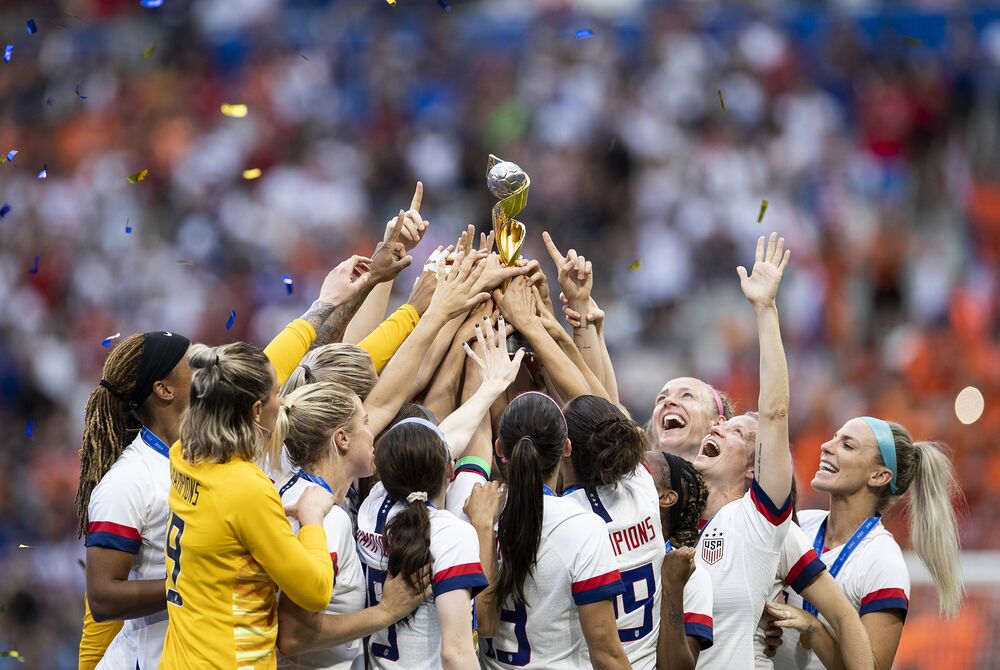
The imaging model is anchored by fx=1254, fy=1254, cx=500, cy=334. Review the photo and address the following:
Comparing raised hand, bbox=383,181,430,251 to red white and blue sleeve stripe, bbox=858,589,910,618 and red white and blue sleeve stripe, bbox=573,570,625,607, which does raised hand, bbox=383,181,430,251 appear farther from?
red white and blue sleeve stripe, bbox=858,589,910,618

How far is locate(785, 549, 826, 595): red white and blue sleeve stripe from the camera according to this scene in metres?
4.10

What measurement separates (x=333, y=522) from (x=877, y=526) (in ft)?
6.66

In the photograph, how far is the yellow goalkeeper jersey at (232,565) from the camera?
3.14m

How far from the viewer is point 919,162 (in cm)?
1061

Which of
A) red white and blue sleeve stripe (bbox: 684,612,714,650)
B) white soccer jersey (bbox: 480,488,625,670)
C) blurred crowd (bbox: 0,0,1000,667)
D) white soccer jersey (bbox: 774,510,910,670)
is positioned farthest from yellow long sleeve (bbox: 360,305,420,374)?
blurred crowd (bbox: 0,0,1000,667)

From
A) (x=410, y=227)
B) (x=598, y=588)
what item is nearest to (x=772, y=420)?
(x=598, y=588)

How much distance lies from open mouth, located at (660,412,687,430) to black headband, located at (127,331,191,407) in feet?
6.56

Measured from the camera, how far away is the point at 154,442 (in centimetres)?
375

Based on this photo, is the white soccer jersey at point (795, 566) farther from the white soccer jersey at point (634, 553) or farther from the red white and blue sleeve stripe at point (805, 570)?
the white soccer jersey at point (634, 553)

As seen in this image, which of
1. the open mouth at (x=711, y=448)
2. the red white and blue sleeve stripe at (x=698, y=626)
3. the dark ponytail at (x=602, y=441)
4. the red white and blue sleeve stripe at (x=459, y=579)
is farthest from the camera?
the open mouth at (x=711, y=448)

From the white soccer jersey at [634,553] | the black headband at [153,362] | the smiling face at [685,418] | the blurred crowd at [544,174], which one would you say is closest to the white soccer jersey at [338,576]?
the black headband at [153,362]

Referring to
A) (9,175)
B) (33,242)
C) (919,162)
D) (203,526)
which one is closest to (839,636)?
(203,526)

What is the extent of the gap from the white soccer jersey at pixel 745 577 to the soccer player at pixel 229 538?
4.85ft

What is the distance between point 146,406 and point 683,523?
1825 mm
